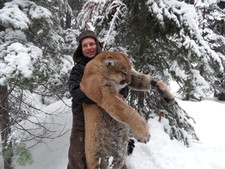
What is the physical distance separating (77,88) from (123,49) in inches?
97.9

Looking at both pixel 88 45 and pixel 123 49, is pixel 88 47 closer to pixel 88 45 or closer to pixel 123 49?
pixel 88 45

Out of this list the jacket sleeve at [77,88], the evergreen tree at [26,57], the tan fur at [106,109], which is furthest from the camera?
the evergreen tree at [26,57]

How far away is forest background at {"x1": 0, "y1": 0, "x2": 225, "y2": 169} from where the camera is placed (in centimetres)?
493

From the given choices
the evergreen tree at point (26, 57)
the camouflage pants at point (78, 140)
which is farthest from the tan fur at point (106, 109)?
the evergreen tree at point (26, 57)

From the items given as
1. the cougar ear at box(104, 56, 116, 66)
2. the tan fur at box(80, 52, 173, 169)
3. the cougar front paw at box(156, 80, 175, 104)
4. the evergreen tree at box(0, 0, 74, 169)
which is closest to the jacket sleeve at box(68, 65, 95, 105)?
the tan fur at box(80, 52, 173, 169)

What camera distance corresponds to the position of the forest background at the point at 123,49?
493 centimetres

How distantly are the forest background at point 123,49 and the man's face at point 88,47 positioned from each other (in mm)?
1523

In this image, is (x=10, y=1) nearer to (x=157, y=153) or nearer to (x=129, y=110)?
(x=157, y=153)

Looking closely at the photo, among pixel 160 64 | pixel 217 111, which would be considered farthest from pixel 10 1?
pixel 217 111

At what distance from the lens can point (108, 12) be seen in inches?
213

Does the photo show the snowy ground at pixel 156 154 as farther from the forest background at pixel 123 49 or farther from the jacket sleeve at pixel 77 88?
the jacket sleeve at pixel 77 88

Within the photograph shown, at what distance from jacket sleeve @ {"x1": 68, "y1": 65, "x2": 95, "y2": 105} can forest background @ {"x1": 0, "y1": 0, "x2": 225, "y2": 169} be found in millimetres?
1541

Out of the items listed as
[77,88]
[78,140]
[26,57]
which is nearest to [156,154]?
[78,140]

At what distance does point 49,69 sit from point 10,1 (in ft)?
4.80
